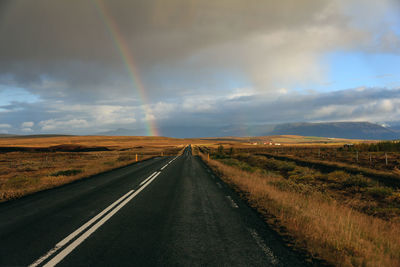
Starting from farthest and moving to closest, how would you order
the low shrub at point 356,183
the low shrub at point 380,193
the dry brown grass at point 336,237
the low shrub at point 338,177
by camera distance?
the low shrub at point 338,177 < the low shrub at point 356,183 < the low shrub at point 380,193 < the dry brown grass at point 336,237

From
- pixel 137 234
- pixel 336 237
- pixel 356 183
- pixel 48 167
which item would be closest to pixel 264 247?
pixel 336 237

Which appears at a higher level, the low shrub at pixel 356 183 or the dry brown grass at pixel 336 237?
the dry brown grass at pixel 336 237

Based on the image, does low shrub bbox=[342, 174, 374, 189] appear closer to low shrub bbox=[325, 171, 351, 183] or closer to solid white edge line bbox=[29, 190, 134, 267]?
low shrub bbox=[325, 171, 351, 183]

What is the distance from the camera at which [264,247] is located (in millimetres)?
4352

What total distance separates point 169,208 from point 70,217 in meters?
2.68

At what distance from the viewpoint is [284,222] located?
5840 millimetres

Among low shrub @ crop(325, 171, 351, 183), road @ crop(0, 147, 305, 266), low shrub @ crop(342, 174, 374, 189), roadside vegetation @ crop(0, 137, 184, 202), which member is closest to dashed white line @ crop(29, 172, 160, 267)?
road @ crop(0, 147, 305, 266)

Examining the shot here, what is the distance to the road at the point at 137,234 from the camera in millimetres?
3906

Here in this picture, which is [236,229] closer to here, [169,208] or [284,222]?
[284,222]

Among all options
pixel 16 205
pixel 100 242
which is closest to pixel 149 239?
pixel 100 242

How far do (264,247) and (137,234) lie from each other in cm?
257

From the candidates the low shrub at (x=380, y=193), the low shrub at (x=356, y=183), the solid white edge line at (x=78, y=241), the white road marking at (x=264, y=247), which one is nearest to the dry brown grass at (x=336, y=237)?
the white road marking at (x=264, y=247)

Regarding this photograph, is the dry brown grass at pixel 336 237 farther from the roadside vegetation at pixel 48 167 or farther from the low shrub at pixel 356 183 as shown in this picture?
the roadside vegetation at pixel 48 167

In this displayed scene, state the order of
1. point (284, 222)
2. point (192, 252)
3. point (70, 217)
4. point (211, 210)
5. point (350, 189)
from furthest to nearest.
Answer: point (350, 189), point (211, 210), point (70, 217), point (284, 222), point (192, 252)
